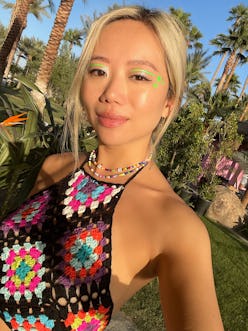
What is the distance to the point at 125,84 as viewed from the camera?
1.19 metres

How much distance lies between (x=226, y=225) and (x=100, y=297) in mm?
10461

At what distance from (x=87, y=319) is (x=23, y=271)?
0.94 feet

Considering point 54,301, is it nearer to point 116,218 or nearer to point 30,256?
point 30,256

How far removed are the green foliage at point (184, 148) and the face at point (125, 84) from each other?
9.09m

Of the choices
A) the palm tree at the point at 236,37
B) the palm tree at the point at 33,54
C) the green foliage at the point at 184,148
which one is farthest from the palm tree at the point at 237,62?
the palm tree at the point at 33,54

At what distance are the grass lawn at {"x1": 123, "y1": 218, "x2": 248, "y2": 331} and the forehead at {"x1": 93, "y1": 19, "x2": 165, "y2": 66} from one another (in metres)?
3.19

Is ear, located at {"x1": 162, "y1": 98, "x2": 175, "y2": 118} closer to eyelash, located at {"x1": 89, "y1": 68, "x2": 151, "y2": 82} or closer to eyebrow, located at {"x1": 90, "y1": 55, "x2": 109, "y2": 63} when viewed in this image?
eyelash, located at {"x1": 89, "y1": 68, "x2": 151, "y2": 82}

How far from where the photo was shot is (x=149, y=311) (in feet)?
13.3

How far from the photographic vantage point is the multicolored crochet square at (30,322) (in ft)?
3.83

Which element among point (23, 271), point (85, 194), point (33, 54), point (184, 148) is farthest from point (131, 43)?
point (33, 54)

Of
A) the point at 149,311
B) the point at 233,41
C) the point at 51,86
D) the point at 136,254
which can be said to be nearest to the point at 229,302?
the point at 149,311

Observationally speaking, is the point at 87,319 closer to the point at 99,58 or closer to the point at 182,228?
the point at 182,228

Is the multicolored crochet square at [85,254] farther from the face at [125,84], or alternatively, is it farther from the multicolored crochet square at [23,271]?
the face at [125,84]

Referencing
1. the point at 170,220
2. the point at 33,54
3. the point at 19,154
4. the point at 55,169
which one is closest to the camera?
the point at 170,220
